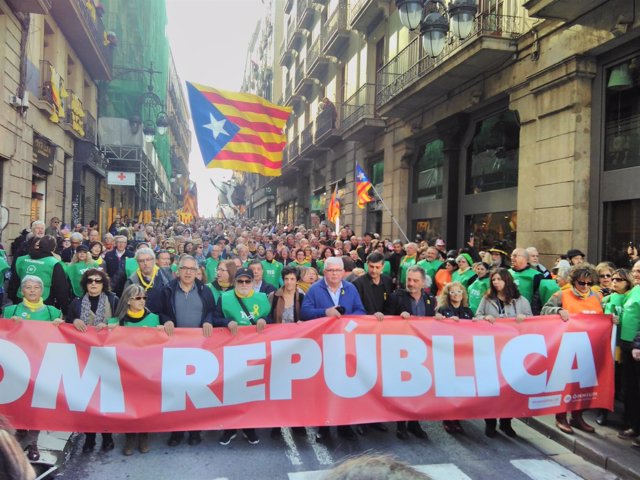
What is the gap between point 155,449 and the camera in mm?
4742

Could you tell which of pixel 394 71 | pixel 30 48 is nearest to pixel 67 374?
pixel 30 48

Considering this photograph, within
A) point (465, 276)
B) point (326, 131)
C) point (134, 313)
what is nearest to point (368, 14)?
point (326, 131)

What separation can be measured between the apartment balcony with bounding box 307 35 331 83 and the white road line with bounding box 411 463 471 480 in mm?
23551

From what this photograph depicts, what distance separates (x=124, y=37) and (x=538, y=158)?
82.1 feet

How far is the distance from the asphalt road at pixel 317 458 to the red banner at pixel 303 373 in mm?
262

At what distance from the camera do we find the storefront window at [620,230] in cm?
838

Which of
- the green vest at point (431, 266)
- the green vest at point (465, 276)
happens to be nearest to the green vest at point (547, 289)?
the green vest at point (465, 276)

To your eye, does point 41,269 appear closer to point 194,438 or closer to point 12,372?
point 12,372

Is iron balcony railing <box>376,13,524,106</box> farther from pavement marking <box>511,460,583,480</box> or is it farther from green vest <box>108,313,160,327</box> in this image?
green vest <box>108,313,160,327</box>

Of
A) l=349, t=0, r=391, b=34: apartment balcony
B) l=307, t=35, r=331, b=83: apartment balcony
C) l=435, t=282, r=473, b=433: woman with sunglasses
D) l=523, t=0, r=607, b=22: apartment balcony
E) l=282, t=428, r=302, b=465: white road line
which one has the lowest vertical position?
l=282, t=428, r=302, b=465: white road line

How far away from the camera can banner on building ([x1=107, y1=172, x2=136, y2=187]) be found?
24.4 m

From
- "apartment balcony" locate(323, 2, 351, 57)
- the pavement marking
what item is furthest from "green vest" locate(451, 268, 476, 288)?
"apartment balcony" locate(323, 2, 351, 57)

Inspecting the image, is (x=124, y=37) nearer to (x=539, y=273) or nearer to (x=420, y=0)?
(x=420, y=0)

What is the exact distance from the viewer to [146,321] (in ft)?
16.5
